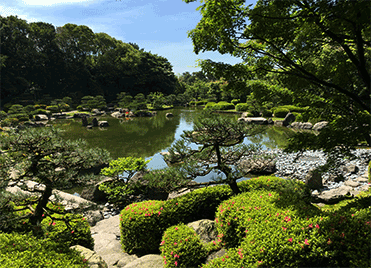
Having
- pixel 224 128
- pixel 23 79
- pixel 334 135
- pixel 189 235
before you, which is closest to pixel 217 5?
pixel 224 128

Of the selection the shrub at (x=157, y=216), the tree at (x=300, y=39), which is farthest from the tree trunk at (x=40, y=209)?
the tree at (x=300, y=39)

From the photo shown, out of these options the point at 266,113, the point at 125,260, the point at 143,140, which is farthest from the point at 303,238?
the point at 266,113

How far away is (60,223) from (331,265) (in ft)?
15.9

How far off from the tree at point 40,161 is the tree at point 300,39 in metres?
3.18

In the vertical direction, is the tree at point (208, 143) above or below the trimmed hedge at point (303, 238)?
above

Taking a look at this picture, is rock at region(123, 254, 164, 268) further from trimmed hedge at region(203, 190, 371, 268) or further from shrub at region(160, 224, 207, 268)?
trimmed hedge at region(203, 190, 371, 268)

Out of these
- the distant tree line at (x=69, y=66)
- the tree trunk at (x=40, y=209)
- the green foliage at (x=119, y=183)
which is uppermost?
the distant tree line at (x=69, y=66)

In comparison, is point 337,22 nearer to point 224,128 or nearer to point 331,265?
point 224,128

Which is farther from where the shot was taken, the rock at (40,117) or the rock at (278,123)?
the rock at (40,117)

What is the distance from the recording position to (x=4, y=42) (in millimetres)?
35062

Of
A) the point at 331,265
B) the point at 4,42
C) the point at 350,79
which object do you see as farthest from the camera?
the point at 4,42

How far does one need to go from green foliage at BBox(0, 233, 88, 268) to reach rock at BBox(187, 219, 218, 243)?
2.27 metres

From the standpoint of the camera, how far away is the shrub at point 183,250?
393cm

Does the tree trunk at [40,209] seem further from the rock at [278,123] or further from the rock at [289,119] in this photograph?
the rock at [278,123]
